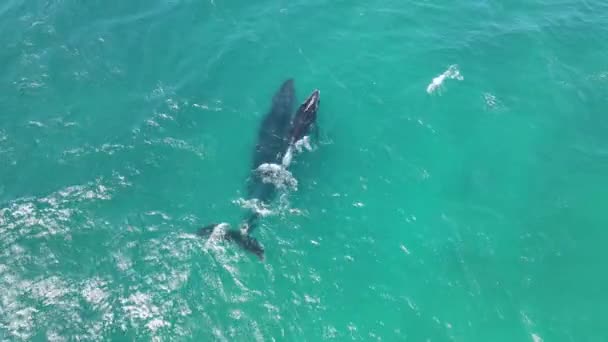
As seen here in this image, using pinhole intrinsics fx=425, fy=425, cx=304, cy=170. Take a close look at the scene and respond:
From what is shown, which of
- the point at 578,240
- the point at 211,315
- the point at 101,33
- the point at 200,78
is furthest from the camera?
the point at 101,33

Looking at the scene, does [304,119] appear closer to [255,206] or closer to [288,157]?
[288,157]

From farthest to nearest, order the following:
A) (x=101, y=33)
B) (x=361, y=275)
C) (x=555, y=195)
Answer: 1. (x=101, y=33)
2. (x=555, y=195)
3. (x=361, y=275)

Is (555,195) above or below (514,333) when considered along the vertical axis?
above

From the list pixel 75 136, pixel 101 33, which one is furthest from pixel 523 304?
pixel 101 33

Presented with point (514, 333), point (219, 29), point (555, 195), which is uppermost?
point (219, 29)

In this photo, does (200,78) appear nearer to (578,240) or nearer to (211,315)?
(211,315)

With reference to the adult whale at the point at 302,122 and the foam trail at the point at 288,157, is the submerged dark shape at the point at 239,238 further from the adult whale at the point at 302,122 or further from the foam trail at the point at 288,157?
the adult whale at the point at 302,122

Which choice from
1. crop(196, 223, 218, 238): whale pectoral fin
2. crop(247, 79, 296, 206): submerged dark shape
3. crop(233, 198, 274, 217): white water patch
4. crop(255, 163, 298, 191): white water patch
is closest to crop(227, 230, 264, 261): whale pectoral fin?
crop(196, 223, 218, 238): whale pectoral fin
